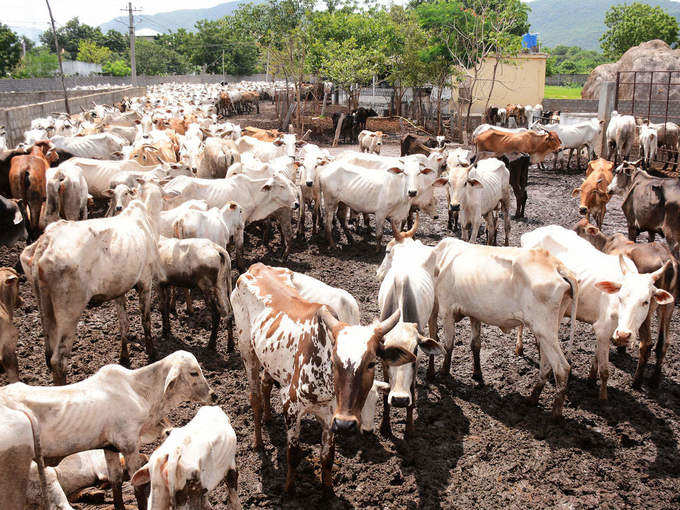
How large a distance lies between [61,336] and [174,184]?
16.0 feet

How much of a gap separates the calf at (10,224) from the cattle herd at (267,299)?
0.04 meters

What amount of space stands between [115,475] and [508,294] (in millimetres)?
4253

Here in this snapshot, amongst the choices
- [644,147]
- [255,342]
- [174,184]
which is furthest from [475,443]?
[644,147]

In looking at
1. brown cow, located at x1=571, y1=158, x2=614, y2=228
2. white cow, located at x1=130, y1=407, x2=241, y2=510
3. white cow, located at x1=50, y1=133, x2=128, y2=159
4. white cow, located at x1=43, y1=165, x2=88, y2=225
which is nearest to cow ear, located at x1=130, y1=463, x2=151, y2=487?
white cow, located at x1=130, y1=407, x2=241, y2=510

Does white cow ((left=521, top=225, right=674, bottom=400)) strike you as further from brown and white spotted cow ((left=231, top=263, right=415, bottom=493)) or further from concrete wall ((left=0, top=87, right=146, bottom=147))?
concrete wall ((left=0, top=87, right=146, bottom=147))

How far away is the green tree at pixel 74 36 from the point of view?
9881 centimetres

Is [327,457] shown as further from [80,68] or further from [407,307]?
[80,68]

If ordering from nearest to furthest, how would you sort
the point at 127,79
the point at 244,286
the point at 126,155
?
the point at 244,286 < the point at 126,155 < the point at 127,79

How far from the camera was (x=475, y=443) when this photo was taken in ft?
19.7

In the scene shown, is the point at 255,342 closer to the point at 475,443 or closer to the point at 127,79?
the point at 475,443

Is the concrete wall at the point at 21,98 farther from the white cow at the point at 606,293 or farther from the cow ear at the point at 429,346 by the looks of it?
the cow ear at the point at 429,346

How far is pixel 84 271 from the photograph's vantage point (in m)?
6.65

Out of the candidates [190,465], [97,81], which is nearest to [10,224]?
[190,465]

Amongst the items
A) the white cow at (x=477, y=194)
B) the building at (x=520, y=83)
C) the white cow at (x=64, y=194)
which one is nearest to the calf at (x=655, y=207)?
the white cow at (x=477, y=194)
